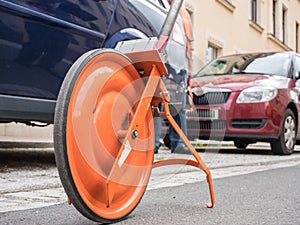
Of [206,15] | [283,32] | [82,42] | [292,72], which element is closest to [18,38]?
[82,42]

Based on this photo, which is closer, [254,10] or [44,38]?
[44,38]

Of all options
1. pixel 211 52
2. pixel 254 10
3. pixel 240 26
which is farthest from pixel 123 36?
pixel 254 10

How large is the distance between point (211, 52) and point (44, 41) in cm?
1200

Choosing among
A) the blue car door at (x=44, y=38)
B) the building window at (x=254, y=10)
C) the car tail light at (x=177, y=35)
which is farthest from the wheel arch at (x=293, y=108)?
the building window at (x=254, y=10)

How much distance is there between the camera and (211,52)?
51.1ft

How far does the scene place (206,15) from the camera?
1444cm

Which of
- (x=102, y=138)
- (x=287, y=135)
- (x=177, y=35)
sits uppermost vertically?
(x=102, y=138)

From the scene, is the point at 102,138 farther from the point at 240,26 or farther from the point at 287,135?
the point at 240,26

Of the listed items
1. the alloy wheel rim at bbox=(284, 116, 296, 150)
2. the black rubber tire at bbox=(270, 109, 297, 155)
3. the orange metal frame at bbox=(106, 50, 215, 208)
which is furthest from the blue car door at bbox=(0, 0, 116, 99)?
the alloy wheel rim at bbox=(284, 116, 296, 150)

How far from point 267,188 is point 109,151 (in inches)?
74.5

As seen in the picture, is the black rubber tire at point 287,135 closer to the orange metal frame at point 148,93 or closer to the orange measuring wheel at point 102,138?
the orange metal frame at point 148,93

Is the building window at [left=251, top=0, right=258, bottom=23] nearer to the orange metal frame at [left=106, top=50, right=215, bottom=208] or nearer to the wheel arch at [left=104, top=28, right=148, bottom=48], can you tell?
the wheel arch at [left=104, top=28, right=148, bottom=48]

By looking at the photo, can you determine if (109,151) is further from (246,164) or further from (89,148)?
(246,164)

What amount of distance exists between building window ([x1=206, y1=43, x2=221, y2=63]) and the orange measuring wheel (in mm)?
12450
